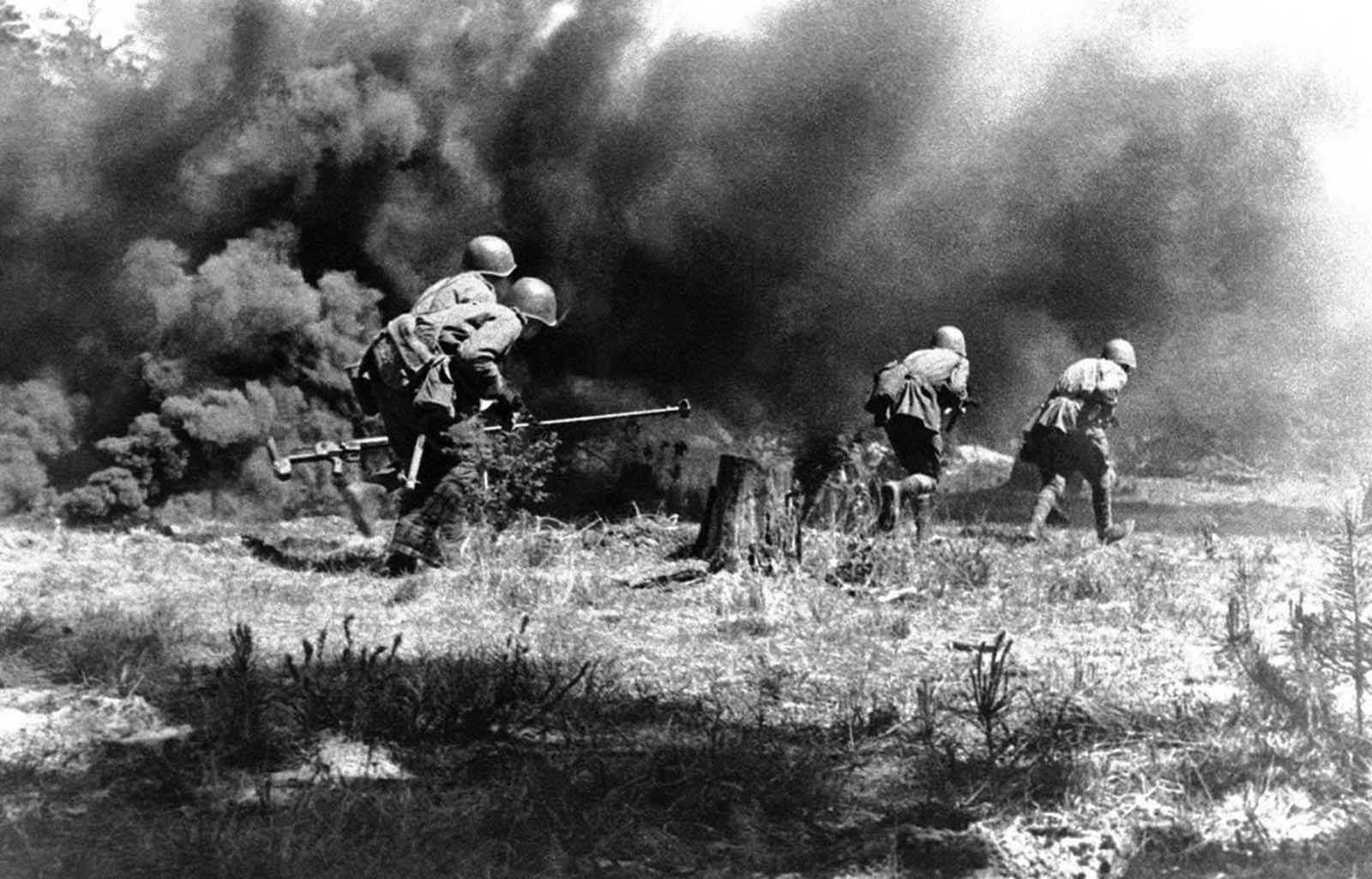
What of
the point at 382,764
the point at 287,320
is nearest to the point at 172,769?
the point at 382,764

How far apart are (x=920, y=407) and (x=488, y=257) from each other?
3343 mm

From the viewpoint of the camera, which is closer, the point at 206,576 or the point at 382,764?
the point at 382,764

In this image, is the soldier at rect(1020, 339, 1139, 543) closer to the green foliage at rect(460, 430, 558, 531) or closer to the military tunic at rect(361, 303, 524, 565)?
the green foliage at rect(460, 430, 558, 531)

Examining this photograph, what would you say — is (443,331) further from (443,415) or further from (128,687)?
(128,687)

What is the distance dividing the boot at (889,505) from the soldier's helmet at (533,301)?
2.39 m

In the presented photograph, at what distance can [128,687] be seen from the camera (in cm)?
379

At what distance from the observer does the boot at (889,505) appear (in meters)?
8.47

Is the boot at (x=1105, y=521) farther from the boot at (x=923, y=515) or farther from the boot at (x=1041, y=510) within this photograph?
the boot at (x=923, y=515)

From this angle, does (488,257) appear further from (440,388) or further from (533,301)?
(440,388)

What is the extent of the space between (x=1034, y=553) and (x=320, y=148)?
8.80 meters

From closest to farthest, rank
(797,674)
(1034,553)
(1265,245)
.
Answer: (797,674), (1034,553), (1265,245)

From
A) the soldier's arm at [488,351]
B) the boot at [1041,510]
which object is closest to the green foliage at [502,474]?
the soldier's arm at [488,351]

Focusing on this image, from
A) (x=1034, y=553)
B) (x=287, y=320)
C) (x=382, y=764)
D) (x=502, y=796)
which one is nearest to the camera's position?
(x=502, y=796)

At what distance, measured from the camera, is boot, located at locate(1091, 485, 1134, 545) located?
959 cm
